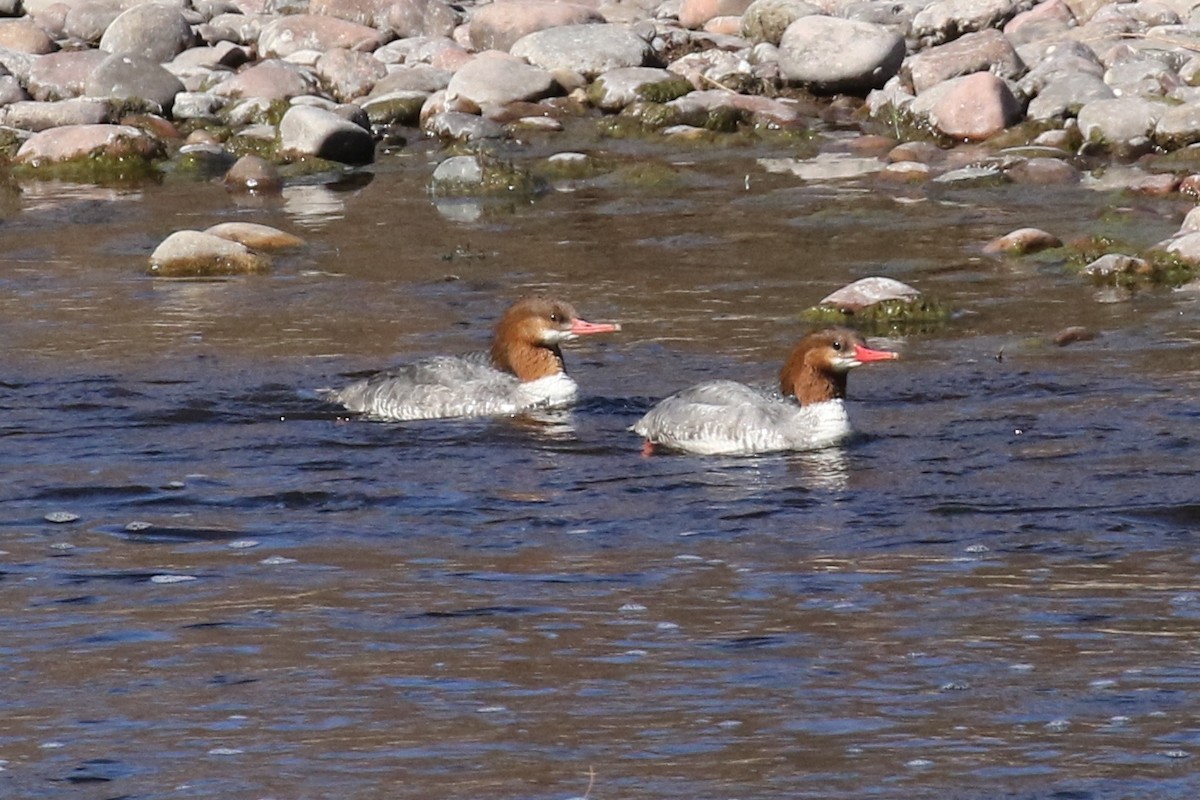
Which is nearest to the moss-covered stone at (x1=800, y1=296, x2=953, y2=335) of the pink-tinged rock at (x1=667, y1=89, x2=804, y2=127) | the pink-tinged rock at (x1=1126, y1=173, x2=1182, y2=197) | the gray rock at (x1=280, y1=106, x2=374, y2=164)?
the pink-tinged rock at (x1=1126, y1=173, x2=1182, y2=197)

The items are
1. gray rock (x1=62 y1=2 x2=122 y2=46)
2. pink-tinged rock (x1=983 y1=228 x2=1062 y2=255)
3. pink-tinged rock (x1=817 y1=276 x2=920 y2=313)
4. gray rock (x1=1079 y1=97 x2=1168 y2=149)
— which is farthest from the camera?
gray rock (x1=62 y1=2 x2=122 y2=46)

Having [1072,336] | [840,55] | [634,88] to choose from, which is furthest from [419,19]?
[1072,336]

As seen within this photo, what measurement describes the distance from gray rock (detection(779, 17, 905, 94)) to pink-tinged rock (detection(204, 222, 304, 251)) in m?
7.47

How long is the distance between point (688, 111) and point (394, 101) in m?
3.23

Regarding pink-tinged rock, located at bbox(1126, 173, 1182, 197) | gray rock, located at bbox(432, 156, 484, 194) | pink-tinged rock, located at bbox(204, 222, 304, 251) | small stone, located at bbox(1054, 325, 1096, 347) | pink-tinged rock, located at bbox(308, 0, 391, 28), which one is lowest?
small stone, located at bbox(1054, 325, 1096, 347)

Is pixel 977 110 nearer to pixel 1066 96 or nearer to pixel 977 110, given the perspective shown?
pixel 977 110

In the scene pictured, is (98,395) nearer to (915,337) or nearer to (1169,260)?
(915,337)

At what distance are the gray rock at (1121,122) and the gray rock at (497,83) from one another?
6.15m

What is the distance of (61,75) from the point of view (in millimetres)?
24000

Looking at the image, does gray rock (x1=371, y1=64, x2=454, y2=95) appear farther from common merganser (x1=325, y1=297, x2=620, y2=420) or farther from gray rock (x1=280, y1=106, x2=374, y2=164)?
common merganser (x1=325, y1=297, x2=620, y2=420)

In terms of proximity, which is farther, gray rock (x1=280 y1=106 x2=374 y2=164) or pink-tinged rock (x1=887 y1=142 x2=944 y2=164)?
gray rock (x1=280 y1=106 x2=374 y2=164)

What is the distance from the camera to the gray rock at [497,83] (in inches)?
898

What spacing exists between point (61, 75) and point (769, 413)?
15.4 metres

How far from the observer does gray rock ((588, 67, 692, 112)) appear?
2272cm
